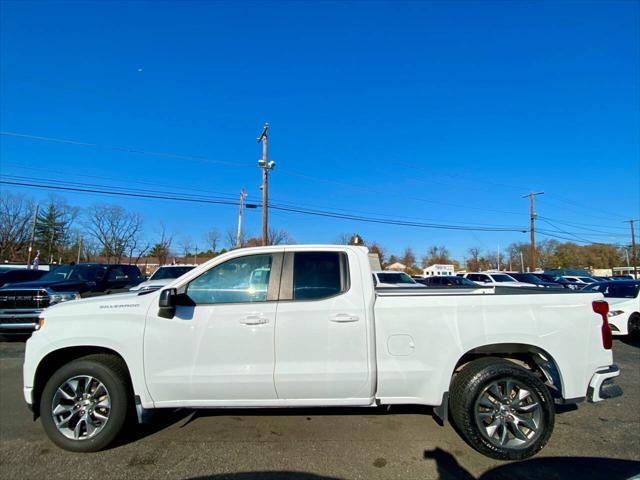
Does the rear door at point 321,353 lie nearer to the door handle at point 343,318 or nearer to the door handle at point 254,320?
the door handle at point 343,318

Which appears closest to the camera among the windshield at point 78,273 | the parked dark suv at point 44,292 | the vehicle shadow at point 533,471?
the vehicle shadow at point 533,471

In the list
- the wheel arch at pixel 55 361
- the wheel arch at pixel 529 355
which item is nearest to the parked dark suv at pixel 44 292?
the wheel arch at pixel 55 361

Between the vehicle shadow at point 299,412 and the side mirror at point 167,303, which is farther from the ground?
the side mirror at point 167,303

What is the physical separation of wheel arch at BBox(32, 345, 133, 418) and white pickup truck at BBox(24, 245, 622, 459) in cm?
7

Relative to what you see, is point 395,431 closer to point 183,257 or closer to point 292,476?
point 292,476

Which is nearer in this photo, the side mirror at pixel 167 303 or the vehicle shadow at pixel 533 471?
the vehicle shadow at pixel 533 471

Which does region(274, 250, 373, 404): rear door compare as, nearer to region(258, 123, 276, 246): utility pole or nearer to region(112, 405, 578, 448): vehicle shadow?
region(112, 405, 578, 448): vehicle shadow

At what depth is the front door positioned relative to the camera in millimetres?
3422

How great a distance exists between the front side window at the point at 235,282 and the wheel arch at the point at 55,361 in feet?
3.21

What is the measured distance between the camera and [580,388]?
3443 mm

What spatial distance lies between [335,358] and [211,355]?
1.15 m

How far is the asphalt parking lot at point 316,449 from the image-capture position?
3.12 meters

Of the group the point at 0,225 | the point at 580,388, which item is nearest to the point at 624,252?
the point at 580,388

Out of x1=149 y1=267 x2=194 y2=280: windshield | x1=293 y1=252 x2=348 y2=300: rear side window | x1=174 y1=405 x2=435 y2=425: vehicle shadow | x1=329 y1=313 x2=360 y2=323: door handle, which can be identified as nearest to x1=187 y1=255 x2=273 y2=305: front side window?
x1=293 y1=252 x2=348 y2=300: rear side window
